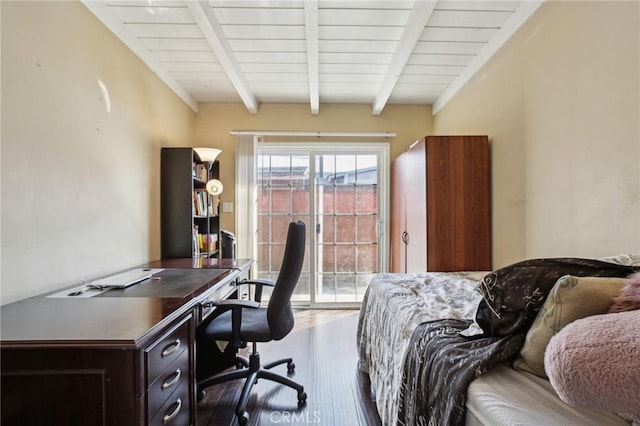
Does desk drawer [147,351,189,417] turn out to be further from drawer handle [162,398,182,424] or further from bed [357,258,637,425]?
bed [357,258,637,425]

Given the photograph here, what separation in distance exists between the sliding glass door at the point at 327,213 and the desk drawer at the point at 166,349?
2540 millimetres

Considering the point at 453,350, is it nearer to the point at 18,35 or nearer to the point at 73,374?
the point at 73,374

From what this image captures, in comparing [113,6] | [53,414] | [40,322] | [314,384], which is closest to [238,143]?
[113,6]

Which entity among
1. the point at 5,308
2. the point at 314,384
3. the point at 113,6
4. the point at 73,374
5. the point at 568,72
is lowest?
the point at 314,384

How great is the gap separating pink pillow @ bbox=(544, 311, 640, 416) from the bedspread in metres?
0.71

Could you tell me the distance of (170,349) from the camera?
3.91 feet

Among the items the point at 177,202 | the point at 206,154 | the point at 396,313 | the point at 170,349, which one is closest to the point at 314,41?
the point at 206,154

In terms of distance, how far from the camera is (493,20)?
7.17 ft

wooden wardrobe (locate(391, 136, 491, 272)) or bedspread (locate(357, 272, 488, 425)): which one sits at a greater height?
wooden wardrobe (locate(391, 136, 491, 272))

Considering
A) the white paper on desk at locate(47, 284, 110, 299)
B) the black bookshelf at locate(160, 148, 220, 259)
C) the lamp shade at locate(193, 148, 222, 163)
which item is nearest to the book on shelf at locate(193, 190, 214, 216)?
the black bookshelf at locate(160, 148, 220, 259)

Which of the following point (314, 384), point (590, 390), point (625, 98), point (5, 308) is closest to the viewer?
point (590, 390)

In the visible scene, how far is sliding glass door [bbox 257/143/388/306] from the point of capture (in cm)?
388

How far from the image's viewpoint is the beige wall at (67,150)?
1410 millimetres

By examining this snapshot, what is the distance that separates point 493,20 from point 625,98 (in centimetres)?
112
